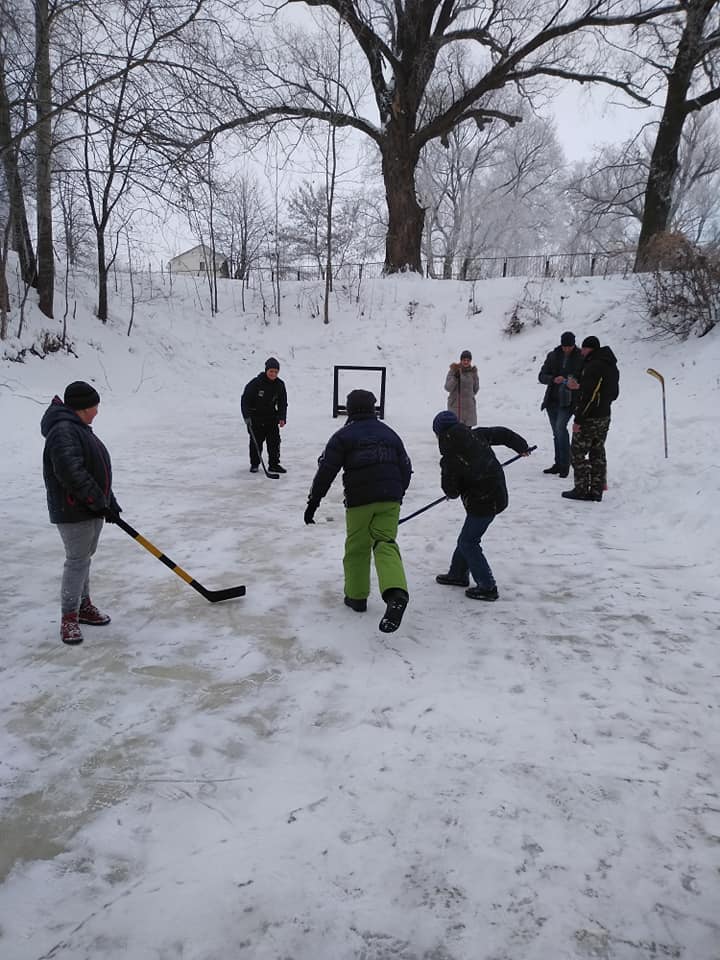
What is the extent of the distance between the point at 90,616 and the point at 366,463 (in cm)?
221

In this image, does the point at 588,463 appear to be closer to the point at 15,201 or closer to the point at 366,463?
the point at 366,463

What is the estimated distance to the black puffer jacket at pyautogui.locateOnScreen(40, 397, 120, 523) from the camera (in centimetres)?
350

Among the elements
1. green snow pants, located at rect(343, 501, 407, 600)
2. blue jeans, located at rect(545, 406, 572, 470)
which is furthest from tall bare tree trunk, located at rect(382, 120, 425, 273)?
green snow pants, located at rect(343, 501, 407, 600)

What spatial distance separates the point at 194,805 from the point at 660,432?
344 inches

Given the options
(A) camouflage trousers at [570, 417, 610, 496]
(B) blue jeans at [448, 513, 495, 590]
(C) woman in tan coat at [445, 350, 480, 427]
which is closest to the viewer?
(B) blue jeans at [448, 513, 495, 590]

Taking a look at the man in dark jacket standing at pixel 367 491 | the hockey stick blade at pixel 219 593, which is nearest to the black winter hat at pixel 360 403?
the man in dark jacket standing at pixel 367 491

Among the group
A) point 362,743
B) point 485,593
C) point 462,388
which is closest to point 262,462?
point 462,388

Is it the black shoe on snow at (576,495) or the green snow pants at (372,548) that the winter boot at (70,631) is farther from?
the black shoe on snow at (576,495)

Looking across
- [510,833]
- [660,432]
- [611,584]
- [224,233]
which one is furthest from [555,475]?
[224,233]

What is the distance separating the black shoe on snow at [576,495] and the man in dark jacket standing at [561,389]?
48.5 inches

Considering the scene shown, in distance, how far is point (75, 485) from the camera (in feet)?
11.5

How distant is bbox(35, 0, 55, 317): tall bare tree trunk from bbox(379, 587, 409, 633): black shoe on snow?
10.7 metres

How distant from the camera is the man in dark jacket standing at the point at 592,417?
6785 mm

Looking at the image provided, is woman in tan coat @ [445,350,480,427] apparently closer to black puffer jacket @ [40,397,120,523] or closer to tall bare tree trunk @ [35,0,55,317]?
black puffer jacket @ [40,397,120,523]
